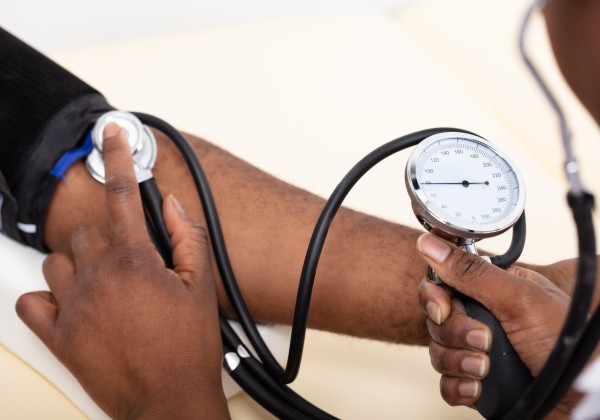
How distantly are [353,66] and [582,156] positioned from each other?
53 centimetres

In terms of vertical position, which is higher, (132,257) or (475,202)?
(475,202)

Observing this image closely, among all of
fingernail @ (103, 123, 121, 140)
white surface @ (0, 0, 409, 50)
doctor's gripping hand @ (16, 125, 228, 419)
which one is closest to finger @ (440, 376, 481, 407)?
doctor's gripping hand @ (16, 125, 228, 419)

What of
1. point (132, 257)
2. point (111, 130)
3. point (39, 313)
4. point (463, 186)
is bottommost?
point (39, 313)

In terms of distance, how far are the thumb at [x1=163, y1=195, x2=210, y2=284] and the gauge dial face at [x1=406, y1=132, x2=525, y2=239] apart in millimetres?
304

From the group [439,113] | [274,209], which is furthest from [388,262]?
[439,113]

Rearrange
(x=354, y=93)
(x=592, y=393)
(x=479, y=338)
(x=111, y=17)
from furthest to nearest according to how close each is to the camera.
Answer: (x=111, y=17)
(x=354, y=93)
(x=479, y=338)
(x=592, y=393)

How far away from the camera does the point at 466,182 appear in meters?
0.76

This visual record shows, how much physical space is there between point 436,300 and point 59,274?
1.56 feet

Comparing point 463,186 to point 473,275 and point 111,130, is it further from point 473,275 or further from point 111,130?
point 111,130

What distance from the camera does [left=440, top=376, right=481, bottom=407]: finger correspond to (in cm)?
74

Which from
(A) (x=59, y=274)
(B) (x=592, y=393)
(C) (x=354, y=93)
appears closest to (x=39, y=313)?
(A) (x=59, y=274)

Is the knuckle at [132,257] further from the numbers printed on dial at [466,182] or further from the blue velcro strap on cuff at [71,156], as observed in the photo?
the numbers printed on dial at [466,182]

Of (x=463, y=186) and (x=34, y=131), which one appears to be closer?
(x=463, y=186)

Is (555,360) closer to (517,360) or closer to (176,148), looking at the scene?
(517,360)
